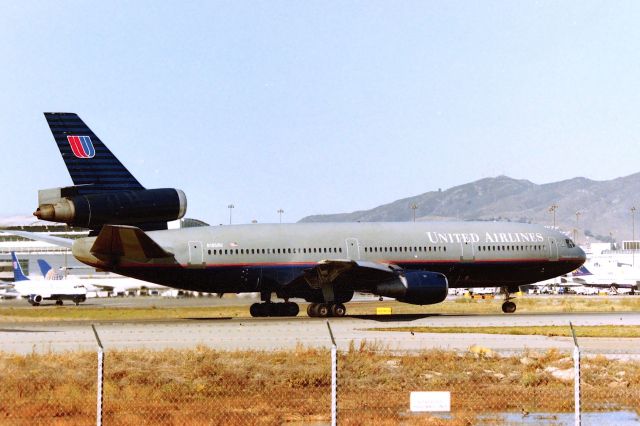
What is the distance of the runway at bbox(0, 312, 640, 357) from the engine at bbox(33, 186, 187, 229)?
15.4 feet

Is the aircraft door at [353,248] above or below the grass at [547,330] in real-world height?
above

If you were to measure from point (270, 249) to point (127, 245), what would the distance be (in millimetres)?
6915

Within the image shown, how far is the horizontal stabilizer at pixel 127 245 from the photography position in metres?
40.5

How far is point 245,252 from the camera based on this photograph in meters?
44.8

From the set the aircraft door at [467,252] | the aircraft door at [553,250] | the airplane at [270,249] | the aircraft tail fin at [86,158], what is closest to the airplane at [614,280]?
the aircraft door at [553,250]

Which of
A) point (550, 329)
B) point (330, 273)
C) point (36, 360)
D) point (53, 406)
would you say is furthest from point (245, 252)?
point (53, 406)

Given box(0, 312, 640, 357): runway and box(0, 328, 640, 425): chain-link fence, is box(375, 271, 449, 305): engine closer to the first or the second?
box(0, 312, 640, 357): runway

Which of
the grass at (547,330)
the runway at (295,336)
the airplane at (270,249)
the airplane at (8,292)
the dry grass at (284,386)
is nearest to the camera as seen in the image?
the dry grass at (284,386)

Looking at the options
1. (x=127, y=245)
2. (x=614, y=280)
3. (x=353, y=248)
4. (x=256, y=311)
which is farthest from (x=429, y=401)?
(x=614, y=280)

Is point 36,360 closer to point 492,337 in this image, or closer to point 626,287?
point 492,337

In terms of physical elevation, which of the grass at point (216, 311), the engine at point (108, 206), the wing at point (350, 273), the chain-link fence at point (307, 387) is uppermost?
the engine at point (108, 206)

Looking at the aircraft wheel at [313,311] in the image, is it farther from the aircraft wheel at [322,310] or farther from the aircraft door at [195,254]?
the aircraft door at [195,254]

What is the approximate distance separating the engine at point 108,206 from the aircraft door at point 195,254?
165cm

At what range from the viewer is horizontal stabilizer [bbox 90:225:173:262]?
40.5m
